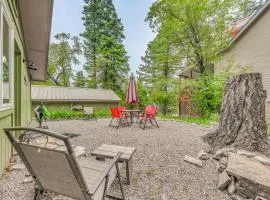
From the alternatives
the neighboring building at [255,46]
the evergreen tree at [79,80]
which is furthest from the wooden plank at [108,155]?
the evergreen tree at [79,80]

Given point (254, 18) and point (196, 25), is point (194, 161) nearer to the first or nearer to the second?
point (196, 25)

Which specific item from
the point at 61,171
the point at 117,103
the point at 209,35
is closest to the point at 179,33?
the point at 209,35

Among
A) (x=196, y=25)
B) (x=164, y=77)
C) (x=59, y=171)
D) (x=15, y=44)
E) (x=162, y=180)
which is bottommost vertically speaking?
(x=162, y=180)

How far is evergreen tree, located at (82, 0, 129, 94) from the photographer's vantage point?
20.4 meters

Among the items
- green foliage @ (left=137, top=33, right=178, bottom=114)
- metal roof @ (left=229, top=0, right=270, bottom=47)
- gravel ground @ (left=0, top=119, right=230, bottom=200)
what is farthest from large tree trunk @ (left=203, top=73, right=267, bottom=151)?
green foliage @ (left=137, top=33, right=178, bottom=114)

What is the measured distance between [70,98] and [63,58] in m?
10.8

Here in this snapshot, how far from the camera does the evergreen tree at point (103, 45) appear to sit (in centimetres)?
2044

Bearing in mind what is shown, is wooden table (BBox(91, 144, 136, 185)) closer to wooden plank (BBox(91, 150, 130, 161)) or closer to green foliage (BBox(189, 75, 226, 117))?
wooden plank (BBox(91, 150, 130, 161))

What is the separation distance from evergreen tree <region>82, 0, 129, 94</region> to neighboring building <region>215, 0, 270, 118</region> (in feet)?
38.7

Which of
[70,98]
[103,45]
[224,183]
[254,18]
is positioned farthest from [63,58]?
[224,183]

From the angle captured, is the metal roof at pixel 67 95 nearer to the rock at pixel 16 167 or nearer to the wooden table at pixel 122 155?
the rock at pixel 16 167

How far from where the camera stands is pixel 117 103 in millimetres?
17781

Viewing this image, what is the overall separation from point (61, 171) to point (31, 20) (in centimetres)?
464

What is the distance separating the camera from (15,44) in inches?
159
